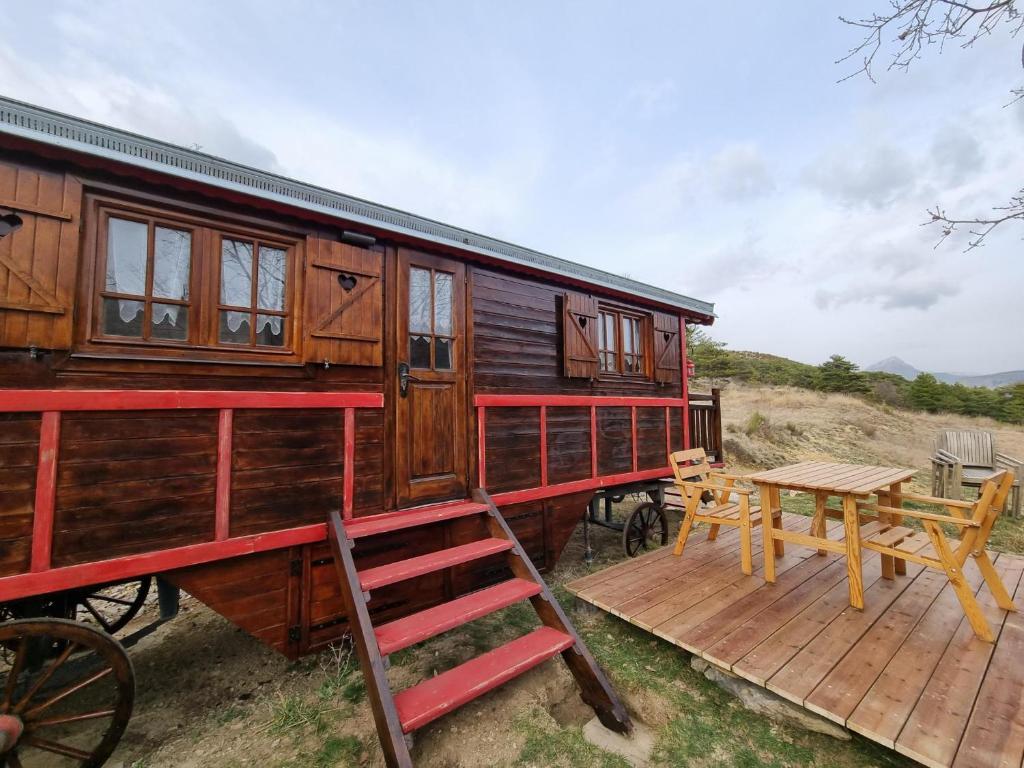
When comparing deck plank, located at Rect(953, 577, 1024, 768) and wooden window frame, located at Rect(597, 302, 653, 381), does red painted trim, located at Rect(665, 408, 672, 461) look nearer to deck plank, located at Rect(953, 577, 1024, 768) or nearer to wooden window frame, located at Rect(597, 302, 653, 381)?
wooden window frame, located at Rect(597, 302, 653, 381)

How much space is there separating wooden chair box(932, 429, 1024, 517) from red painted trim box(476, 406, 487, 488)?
8.02 metres

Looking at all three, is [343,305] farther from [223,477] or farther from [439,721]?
[439,721]

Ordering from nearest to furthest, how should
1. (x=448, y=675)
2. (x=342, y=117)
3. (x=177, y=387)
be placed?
1. (x=448, y=675)
2. (x=177, y=387)
3. (x=342, y=117)

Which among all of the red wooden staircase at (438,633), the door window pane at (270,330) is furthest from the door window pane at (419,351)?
the red wooden staircase at (438,633)

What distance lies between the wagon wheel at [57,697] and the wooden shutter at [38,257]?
1480mm

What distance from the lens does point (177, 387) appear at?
7.96 feet

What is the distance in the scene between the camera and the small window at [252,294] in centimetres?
267

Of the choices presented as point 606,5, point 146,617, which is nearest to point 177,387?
point 146,617

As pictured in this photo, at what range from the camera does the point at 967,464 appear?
6.97 meters

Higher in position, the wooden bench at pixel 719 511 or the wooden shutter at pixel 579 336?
the wooden shutter at pixel 579 336

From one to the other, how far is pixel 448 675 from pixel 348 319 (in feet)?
8.17

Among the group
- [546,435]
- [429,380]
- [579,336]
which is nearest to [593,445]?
[546,435]

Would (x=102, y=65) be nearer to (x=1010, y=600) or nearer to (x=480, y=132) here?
(x=480, y=132)

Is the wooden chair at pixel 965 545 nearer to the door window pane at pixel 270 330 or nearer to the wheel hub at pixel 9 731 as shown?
the door window pane at pixel 270 330
